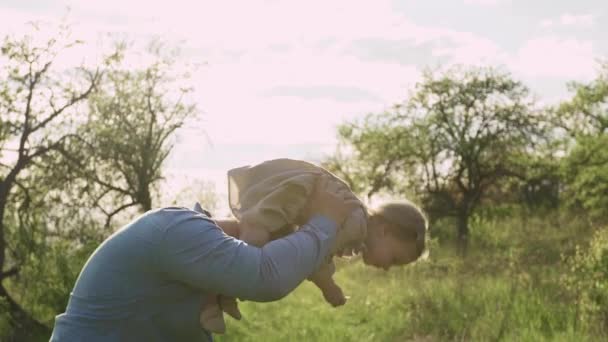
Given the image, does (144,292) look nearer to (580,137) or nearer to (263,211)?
(263,211)

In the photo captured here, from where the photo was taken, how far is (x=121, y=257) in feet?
7.14

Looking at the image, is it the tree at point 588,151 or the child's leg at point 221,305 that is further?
the tree at point 588,151

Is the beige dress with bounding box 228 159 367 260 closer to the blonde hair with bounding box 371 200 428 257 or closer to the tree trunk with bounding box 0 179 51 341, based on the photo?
the blonde hair with bounding box 371 200 428 257

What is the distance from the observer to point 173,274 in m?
2.11

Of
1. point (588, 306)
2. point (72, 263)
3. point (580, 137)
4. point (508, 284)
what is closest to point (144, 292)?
point (588, 306)

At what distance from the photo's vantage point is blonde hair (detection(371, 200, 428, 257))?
2396mm

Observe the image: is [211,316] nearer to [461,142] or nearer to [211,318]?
[211,318]

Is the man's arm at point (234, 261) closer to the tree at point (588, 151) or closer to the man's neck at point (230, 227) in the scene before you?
the man's neck at point (230, 227)

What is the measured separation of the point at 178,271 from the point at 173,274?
0.11 feet

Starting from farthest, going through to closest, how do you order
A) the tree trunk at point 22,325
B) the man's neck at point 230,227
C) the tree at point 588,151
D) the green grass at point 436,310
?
the tree at point 588,151
the tree trunk at point 22,325
the green grass at point 436,310
the man's neck at point 230,227

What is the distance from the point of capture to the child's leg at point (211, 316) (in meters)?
2.21

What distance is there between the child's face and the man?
0.20 m

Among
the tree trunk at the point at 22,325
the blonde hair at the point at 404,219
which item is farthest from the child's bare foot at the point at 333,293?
the tree trunk at the point at 22,325

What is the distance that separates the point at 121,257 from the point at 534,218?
2741 centimetres
